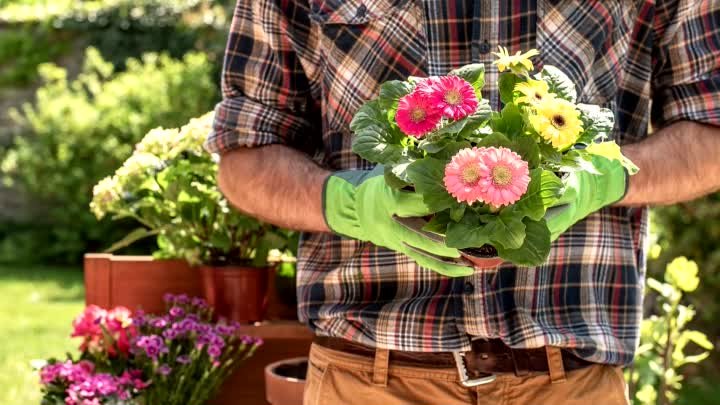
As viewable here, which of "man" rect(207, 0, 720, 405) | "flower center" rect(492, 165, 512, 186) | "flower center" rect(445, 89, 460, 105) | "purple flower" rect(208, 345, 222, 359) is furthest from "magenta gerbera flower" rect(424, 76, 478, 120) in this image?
"purple flower" rect(208, 345, 222, 359)

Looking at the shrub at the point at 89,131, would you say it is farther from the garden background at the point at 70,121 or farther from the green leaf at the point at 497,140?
the green leaf at the point at 497,140

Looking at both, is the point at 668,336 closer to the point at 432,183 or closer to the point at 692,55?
the point at 692,55

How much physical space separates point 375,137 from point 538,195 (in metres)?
0.23

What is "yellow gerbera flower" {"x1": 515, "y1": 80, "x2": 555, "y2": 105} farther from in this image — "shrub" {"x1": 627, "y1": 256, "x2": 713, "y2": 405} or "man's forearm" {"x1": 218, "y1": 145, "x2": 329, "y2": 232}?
"shrub" {"x1": 627, "y1": 256, "x2": 713, "y2": 405}

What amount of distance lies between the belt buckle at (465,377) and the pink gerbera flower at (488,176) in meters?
0.40

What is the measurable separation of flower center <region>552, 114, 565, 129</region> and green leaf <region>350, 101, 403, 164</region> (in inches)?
8.3

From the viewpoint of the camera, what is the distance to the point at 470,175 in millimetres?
1361

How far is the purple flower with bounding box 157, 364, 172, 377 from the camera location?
2.36 m

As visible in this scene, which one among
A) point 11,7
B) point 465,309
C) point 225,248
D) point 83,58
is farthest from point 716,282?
point 11,7

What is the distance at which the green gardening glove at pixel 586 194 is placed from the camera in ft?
5.09

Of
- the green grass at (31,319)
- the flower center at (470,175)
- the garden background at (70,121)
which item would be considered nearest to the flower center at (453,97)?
the flower center at (470,175)

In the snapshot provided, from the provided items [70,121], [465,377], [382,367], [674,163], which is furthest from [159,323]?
[70,121]

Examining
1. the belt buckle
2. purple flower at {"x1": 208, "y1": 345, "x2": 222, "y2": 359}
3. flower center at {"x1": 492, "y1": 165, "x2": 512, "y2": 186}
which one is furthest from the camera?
purple flower at {"x1": 208, "y1": 345, "x2": 222, "y2": 359}

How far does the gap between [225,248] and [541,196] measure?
1256 mm
